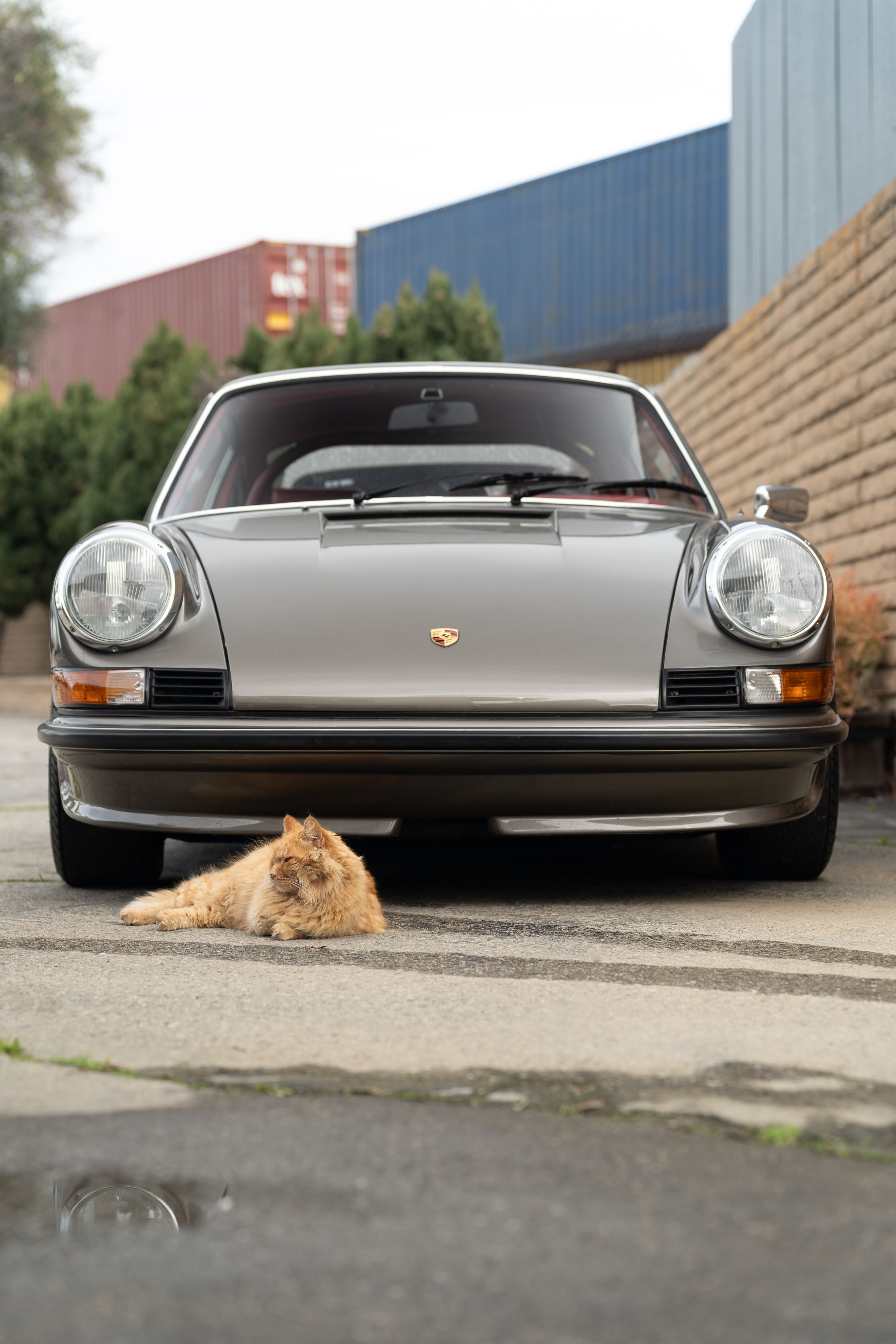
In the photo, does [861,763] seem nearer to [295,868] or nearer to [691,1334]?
[295,868]

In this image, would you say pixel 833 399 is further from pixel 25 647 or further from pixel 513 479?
pixel 25 647

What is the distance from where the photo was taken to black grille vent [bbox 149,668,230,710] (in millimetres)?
3230

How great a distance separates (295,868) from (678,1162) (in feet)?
A: 4.96

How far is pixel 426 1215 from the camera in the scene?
145 centimetres

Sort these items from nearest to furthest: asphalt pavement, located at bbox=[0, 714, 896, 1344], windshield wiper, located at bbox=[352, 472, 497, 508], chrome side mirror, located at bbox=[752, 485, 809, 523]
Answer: asphalt pavement, located at bbox=[0, 714, 896, 1344]
windshield wiper, located at bbox=[352, 472, 497, 508]
chrome side mirror, located at bbox=[752, 485, 809, 523]

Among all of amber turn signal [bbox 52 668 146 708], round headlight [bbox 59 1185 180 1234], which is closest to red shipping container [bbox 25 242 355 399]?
amber turn signal [bbox 52 668 146 708]

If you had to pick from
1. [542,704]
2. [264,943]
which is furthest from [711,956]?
[264,943]

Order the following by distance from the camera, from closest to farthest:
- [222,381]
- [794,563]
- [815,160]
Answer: [794,563] → [815,160] → [222,381]

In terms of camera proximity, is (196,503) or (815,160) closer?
(196,503)

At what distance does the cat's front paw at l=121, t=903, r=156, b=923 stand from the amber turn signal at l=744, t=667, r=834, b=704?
56.1 inches

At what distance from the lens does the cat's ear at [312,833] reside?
303 cm

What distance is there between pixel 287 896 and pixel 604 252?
18757 mm

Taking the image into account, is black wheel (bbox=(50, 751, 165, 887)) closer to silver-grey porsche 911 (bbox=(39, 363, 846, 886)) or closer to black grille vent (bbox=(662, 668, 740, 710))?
silver-grey porsche 911 (bbox=(39, 363, 846, 886))

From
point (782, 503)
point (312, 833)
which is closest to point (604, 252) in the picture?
point (782, 503)
